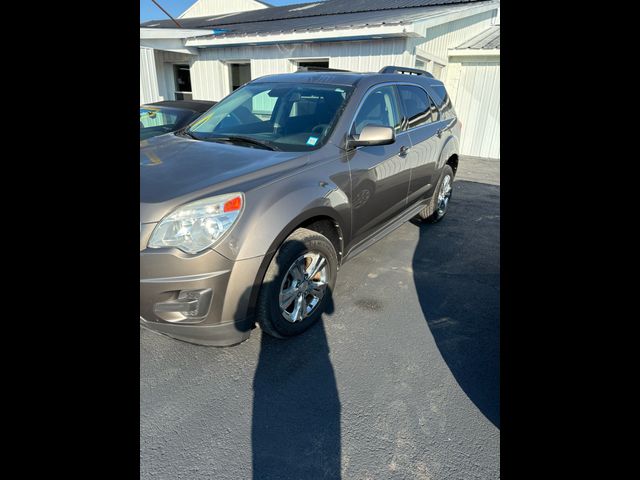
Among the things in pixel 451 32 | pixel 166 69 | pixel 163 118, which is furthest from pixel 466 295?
pixel 166 69

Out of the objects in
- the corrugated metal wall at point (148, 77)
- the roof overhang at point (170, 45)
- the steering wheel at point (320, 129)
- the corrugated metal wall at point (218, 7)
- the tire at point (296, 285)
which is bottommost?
the tire at point (296, 285)

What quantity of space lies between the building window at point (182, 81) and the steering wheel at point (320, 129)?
1435 cm

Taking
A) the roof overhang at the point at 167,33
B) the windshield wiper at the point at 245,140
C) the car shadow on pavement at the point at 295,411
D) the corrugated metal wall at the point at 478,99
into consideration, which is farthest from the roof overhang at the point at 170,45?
the car shadow on pavement at the point at 295,411

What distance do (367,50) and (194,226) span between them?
9.25 m

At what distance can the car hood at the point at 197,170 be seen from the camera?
2.09m

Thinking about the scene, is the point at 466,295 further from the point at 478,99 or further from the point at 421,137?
the point at 478,99

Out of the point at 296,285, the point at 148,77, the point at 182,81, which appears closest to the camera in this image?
the point at 296,285

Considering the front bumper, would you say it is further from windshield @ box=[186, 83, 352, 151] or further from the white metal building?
the white metal building

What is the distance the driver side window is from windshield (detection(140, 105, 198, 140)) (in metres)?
3.83

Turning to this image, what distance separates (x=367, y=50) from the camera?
968 cm

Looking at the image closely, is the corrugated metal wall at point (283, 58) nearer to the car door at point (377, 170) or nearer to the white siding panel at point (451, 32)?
the white siding panel at point (451, 32)

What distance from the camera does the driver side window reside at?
10.4ft
